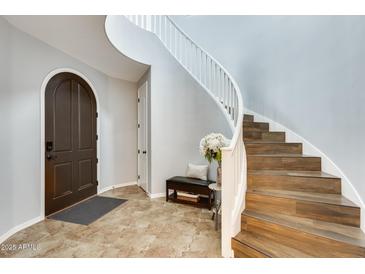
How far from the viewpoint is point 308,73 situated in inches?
97.5

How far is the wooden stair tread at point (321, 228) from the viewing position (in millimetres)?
1422

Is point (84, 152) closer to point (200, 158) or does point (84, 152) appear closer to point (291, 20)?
point (200, 158)

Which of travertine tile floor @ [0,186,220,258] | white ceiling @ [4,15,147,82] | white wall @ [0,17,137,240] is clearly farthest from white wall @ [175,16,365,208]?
white wall @ [0,17,137,240]

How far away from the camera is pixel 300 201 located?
176 centimetres

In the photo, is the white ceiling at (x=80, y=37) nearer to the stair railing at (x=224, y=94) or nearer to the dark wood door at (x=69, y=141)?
the dark wood door at (x=69, y=141)

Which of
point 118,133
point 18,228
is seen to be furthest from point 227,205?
point 118,133

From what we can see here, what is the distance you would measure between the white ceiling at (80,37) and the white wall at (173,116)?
42 cm

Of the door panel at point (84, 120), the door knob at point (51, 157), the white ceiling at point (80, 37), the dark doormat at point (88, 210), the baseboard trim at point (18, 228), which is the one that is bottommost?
the dark doormat at point (88, 210)

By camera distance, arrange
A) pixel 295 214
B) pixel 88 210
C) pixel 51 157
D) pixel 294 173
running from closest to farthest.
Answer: pixel 295 214, pixel 294 173, pixel 51 157, pixel 88 210

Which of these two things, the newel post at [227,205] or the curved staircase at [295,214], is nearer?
the curved staircase at [295,214]

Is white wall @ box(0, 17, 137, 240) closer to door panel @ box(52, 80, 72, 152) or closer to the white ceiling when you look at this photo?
the white ceiling

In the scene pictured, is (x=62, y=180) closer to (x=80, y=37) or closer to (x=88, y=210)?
(x=88, y=210)

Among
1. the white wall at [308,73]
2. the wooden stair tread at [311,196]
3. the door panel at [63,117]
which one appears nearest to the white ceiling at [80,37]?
the door panel at [63,117]

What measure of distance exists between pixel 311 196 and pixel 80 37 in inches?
131
